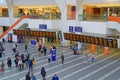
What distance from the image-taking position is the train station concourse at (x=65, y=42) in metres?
24.8

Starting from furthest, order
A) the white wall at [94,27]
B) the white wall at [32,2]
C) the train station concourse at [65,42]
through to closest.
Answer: the white wall at [32,2] < the white wall at [94,27] < the train station concourse at [65,42]

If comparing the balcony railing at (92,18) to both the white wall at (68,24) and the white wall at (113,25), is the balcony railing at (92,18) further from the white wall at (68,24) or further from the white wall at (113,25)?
the white wall at (113,25)

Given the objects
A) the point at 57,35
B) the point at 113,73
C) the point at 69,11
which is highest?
the point at 69,11

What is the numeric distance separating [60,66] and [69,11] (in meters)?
13.4

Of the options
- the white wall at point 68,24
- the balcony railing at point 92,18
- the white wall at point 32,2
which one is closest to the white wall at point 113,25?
the white wall at point 68,24

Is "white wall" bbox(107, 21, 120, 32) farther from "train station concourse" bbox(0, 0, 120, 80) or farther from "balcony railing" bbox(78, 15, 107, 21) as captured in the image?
"balcony railing" bbox(78, 15, 107, 21)

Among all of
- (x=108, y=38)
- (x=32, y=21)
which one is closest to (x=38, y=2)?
(x=32, y=21)

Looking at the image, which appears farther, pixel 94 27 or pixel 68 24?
pixel 68 24

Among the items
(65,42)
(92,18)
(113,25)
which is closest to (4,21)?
(65,42)

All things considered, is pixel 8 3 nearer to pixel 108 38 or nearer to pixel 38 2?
pixel 38 2

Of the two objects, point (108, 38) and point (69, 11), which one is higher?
point (69, 11)

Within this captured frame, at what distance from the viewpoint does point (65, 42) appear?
39156mm

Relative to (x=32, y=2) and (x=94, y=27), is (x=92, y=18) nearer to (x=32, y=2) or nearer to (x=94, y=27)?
(x=94, y=27)

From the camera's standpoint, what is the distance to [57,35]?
122 ft
